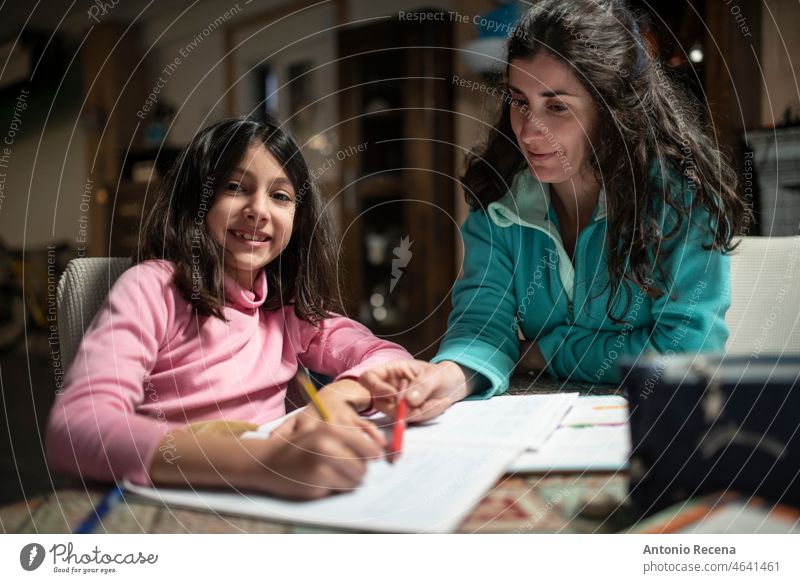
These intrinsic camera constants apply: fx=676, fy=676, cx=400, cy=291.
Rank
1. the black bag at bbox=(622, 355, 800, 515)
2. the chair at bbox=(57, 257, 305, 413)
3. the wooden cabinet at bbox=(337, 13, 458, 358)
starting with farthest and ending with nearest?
the wooden cabinet at bbox=(337, 13, 458, 358)
the chair at bbox=(57, 257, 305, 413)
the black bag at bbox=(622, 355, 800, 515)

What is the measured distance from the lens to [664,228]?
0.52 m

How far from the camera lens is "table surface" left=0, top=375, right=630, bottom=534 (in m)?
0.36

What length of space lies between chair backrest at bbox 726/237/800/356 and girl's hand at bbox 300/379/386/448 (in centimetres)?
29

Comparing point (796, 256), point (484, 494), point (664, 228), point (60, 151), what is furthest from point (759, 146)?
point (60, 151)

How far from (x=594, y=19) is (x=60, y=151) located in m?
0.41

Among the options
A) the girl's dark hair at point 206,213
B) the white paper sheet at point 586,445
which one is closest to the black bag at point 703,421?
the white paper sheet at point 586,445

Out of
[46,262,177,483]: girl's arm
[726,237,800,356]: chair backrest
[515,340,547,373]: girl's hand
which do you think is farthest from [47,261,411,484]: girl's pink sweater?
[726,237,800,356]: chair backrest

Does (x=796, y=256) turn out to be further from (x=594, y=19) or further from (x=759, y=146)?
(x=594, y=19)

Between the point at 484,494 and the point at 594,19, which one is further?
the point at 594,19

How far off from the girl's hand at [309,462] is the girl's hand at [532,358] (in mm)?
193

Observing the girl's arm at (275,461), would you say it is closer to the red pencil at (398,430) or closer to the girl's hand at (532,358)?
the red pencil at (398,430)

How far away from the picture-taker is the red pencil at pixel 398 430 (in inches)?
16.1

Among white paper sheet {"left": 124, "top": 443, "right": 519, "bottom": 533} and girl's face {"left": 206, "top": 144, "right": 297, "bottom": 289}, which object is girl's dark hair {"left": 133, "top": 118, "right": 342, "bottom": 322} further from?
white paper sheet {"left": 124, "top": 443, "right": 519, "bottom": 533}
